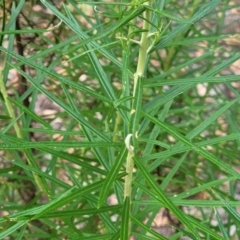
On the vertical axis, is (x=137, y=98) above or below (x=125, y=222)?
above

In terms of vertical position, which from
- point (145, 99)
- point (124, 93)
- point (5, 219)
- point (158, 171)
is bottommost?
point (158, 171)

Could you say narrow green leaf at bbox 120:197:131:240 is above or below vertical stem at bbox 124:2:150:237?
below

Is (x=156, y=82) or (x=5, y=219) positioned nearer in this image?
(x=5, y=219)

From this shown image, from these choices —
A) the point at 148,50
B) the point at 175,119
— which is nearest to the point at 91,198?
the point at 148,50

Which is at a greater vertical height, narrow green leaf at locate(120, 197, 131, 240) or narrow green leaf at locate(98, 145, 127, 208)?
narrow green leaf at locate(98, 145, 127, 208)

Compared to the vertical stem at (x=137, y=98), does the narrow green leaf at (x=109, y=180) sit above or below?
below

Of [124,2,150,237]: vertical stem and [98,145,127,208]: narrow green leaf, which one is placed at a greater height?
[124,2,150,237]: vertical stem

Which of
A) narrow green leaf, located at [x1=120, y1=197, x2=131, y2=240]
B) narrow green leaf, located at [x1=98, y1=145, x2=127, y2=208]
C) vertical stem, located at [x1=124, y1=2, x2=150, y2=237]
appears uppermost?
vertical stem, located at [x1=124, y1=2, x2=150, y2=237]

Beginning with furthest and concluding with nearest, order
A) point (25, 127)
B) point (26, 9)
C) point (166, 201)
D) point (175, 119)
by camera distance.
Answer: point (175, 119)
point (26, 9)
point (25, 127)
point (166, 201)

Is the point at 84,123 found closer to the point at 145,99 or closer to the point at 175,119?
the point at 145,99

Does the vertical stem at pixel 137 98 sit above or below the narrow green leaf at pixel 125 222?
above

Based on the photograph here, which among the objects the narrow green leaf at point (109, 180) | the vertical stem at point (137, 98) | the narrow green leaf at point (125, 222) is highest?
the vertical stem at point (137, 98)
